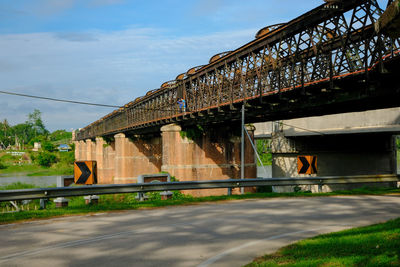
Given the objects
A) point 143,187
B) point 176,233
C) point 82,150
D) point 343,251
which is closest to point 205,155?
point 143,187

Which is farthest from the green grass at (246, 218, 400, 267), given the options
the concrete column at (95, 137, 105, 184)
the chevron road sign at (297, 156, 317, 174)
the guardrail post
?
the concrete column at (95, 137, 105, 184)

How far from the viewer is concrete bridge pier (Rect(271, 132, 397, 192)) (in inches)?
1555

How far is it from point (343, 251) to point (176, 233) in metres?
3.52

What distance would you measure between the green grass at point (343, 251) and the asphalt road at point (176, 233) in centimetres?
49

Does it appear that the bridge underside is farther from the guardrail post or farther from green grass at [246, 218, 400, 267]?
the guardrail post

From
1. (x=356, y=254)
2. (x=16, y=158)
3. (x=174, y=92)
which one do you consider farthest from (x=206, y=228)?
(x=16, y=158)

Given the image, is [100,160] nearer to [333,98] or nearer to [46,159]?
[46,159]

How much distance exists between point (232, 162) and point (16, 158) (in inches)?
4370

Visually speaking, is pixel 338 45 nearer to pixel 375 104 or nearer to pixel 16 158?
pixel 375 104

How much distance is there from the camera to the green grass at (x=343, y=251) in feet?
18.8

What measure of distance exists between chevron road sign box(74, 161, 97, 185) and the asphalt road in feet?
8.23

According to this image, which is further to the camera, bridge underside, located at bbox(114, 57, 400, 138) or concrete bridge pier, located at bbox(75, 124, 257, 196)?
concrete bridge pier, located at bbox(75, 124, 257, 196)

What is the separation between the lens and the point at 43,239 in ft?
26.3

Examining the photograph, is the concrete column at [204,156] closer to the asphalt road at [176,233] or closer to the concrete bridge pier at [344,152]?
the concrete bridge pier at [344,152]
